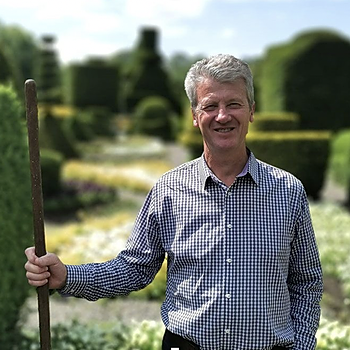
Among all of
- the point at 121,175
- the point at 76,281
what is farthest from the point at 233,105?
the point at 121,175

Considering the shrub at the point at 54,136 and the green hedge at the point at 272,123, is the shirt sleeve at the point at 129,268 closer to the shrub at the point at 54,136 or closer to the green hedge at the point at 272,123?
the green hedge at the point at 272,123

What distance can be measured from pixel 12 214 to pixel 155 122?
27905 millimetres

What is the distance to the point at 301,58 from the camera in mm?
15789

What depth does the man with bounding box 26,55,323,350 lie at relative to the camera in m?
2.05

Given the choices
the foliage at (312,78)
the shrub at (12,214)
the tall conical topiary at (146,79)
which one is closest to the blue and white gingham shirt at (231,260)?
the shrub at (12,214)

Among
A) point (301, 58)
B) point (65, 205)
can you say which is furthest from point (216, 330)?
point (301, 58)

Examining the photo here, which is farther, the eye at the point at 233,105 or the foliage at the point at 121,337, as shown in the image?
the foliage at the point at 121,337

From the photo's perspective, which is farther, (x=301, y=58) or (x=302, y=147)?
(x=301, y=58)

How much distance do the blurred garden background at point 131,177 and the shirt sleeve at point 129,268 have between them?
1.68 metres

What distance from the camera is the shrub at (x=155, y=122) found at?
104ft

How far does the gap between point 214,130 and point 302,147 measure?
10.6 meters

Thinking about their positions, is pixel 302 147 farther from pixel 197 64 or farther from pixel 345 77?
pixel 197 64

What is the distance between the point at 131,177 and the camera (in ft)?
51.2

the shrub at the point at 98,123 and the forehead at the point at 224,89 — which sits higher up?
the forehead at the point at 224,89
